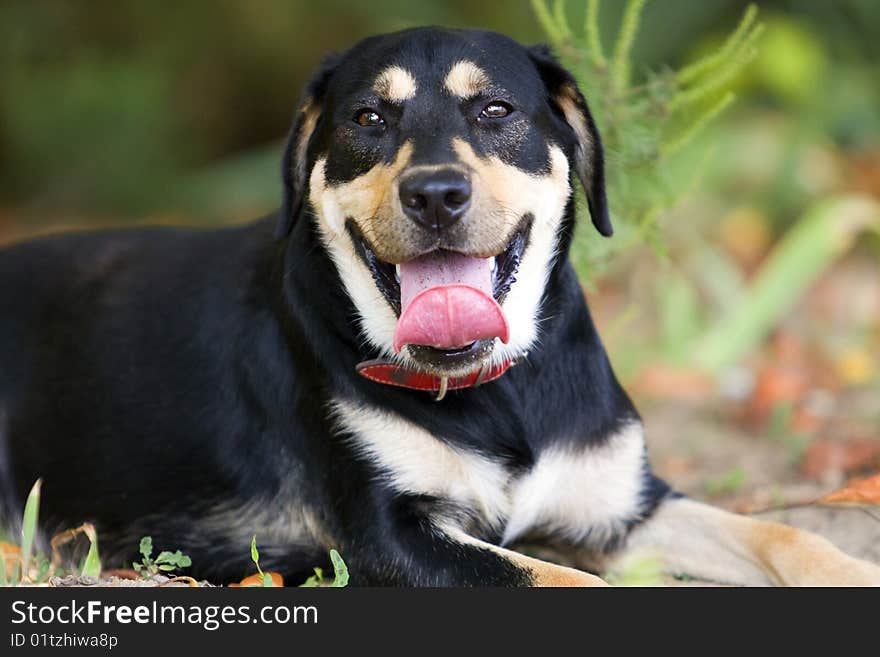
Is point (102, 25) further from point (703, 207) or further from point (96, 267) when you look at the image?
point (96, 267)

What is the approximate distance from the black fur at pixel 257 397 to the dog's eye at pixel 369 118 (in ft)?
0.37

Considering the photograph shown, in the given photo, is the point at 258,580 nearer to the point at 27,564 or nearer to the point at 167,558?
the point at 167,558

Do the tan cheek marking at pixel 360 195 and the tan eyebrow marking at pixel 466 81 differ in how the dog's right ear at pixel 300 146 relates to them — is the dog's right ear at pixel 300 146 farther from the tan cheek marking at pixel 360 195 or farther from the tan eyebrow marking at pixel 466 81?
the tan eyebrow marking at pixel 466 81

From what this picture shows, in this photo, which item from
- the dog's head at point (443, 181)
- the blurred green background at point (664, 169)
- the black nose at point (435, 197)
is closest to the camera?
the black nose at point (435, 197)

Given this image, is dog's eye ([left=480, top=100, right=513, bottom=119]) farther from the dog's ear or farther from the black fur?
the dog's ear

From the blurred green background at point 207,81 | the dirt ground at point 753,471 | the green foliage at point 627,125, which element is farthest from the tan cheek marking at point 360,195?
the blurred green background at point 207,81

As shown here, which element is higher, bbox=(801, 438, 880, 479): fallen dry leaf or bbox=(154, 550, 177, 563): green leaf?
bbox=(154, 550, 177, 563): green leaf

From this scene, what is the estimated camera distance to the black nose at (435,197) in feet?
11.0

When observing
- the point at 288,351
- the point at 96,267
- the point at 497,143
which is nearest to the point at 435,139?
the point at 497,143

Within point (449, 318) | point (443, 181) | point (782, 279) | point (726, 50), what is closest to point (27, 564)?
point (449, 318)

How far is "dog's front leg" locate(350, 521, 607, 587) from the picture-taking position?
3395 mm

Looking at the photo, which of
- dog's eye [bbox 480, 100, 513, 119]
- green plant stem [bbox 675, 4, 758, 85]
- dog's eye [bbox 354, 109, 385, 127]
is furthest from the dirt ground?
dog's eye [bbox 354, 109, 385, 127]

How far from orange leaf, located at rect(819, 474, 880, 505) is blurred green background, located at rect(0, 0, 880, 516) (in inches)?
21.4

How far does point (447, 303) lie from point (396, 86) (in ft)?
2.38
